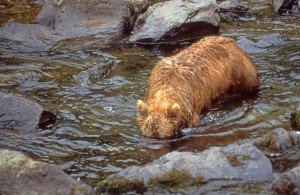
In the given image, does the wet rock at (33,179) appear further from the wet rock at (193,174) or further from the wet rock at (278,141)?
the wet rock at (278,141)

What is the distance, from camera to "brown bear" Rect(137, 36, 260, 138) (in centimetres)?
851

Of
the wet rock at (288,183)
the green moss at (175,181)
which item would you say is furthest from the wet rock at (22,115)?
the wet rock at (288,183)

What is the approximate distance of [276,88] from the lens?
995cm

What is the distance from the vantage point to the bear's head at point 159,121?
332 inches

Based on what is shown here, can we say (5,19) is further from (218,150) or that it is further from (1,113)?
(218,150)

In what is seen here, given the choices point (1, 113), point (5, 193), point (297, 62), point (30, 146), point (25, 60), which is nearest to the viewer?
point (5, 193)

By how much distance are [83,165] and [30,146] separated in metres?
0.93

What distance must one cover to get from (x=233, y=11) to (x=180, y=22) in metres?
2.28

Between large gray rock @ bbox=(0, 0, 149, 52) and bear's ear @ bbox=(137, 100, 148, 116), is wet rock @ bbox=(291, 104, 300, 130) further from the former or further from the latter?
large gray rock @ bbox=(0, 0, 149, 52)

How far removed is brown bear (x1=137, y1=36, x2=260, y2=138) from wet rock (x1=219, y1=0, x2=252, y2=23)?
4309 mm

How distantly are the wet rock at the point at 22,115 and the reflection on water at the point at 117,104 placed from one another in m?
0.15

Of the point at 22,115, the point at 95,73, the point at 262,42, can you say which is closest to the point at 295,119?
the point at 22,115

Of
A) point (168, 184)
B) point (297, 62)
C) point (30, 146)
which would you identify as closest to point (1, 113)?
point (30, 146)

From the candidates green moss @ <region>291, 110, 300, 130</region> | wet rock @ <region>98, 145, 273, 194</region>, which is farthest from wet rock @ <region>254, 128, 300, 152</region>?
green moss @ <region>291, 110, 300, 130</region>
